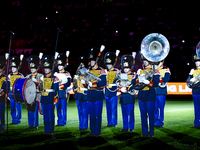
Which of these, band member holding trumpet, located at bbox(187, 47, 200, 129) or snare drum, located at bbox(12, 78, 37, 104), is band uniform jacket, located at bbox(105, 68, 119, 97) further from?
snare drum, located at bbox(12, 78, 37, 104)

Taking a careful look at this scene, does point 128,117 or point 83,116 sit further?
point 83,116

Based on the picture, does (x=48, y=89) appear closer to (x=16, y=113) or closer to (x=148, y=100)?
(x=148, y=100)

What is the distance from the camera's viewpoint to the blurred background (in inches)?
815

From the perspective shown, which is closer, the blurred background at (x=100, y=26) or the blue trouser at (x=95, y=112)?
the blue trouser at (x=95, y=112)

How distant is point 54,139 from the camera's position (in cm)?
636

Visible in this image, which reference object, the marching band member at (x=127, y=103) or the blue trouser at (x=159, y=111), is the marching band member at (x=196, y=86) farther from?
the marching band member at (x=127, y=103)

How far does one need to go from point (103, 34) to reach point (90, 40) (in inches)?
45.2

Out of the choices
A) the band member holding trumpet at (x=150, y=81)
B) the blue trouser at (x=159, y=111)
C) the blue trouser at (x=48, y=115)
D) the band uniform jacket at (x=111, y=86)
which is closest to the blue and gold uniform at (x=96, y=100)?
the band member holding trumpet at (x=150, y=81)

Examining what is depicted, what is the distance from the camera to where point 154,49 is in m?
6.55

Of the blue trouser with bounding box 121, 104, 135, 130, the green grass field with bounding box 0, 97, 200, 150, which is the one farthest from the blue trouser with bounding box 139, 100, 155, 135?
the blue trouser with bounding box 121, 104, 135, 130

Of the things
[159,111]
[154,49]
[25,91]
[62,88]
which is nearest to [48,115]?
[25,91]

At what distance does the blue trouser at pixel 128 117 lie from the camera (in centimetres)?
752

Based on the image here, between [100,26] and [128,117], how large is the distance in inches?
586

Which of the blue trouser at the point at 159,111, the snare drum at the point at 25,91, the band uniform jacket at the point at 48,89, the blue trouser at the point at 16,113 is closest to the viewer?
the band uniform jacket at the point at 48,89
